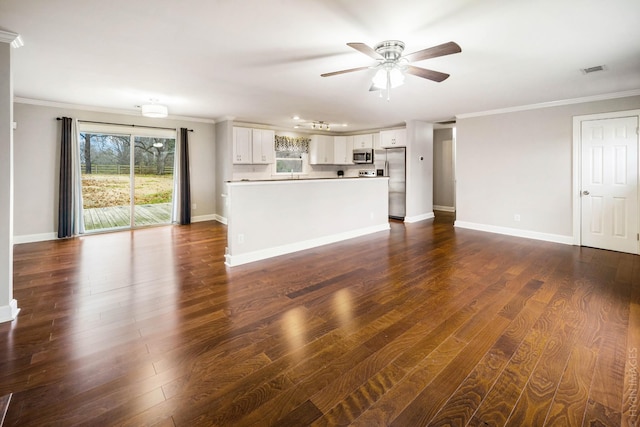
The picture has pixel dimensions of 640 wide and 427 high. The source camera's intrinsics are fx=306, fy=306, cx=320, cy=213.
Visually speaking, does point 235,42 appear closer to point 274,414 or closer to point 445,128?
point 274,414

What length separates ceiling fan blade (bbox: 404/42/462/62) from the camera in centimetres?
235

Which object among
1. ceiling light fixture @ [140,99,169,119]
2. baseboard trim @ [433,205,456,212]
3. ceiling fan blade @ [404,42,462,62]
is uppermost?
ceiling light fixture @ [140,99,169,119]

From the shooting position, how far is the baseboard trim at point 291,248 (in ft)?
14.1

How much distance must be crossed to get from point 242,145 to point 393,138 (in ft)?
12.5

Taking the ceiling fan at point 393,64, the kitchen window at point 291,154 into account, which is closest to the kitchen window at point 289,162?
the kitchen window at point 291,154

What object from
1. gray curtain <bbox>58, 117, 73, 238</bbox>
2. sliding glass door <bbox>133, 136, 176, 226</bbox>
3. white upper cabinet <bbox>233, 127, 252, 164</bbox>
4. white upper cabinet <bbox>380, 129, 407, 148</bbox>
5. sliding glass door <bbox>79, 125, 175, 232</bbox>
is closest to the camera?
gray curtain <bbox>58, 117, 73, 238</bbox>

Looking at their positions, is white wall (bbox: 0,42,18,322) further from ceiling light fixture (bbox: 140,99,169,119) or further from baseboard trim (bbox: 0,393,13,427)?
ceiling light fixture (bbox: 140,99,169,119)

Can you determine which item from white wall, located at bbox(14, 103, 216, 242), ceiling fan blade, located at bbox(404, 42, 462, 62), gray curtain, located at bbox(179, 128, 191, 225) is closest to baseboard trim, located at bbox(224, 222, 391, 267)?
ceiling fan blade, located at bbox(404, 42, 462, 62)

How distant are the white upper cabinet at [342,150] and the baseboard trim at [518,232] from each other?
3.81 meters

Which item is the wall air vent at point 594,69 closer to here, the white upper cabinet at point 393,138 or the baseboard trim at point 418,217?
the white upper cabinet at point 393,138

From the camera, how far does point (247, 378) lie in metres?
1.91

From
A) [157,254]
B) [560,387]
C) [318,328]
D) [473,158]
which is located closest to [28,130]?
[157,254]

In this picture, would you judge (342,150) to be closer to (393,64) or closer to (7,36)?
(393,64)

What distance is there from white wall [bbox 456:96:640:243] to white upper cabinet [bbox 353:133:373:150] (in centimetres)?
259
